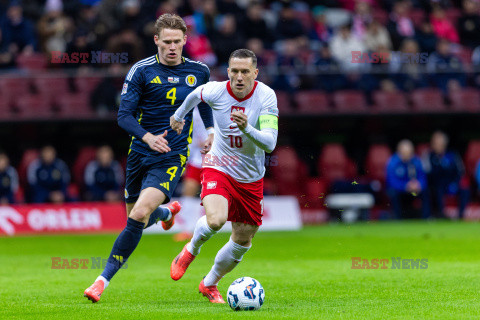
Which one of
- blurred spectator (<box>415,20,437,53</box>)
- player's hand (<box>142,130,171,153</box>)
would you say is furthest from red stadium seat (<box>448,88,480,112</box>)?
player's hand (<box>142,130,171,153</box>)

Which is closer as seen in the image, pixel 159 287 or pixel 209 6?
pixel 159 287

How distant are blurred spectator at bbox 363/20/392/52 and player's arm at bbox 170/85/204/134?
→ 12.9 meters

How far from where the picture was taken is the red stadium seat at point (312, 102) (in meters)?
20.2

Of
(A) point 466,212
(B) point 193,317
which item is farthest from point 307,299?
(A) point 466,212

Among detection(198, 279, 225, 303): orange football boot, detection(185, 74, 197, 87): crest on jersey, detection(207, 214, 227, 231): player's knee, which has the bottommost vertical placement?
detection(198, 279, 225, 303): orange football boot

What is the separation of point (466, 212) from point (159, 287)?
13679 mm

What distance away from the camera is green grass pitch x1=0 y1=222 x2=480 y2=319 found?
295 inches

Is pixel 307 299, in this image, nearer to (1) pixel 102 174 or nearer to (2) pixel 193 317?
(2) pixel 193 317

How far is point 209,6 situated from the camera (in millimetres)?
20016

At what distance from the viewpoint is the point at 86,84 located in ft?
62.2

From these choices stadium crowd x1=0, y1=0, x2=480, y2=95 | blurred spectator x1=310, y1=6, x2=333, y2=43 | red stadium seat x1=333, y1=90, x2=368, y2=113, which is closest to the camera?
stadium crowd x1=0, y1=0, x2=480, y2=95

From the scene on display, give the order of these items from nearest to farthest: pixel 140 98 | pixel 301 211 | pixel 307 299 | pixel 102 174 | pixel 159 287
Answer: pixel 307 299 < pixel 140 98 < pixel 159 287 < pixel 102 174 < pixel 301 211

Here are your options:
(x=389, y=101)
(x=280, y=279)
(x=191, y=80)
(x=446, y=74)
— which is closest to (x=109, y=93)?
(x=389, y=101)

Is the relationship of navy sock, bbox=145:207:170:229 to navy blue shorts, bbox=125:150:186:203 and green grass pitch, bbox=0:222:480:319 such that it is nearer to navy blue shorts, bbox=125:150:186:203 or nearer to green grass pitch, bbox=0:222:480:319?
navy blue shorts, bbox=125:150:186:203
